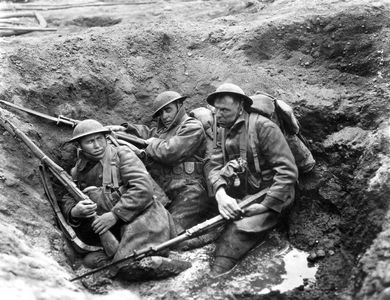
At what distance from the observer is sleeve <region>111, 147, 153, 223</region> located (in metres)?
7.47

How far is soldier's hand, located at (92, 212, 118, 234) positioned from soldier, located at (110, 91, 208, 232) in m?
0.97

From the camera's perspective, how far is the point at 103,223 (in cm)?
746

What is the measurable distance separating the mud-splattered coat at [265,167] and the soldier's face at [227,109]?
76 millimetres

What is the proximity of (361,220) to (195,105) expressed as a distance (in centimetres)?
349

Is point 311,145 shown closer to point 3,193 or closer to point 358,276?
point 358,276

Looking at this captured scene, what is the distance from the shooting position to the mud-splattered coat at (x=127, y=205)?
7410 mm

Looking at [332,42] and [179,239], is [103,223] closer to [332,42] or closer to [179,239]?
[179,239]

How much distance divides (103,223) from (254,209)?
1903 mm

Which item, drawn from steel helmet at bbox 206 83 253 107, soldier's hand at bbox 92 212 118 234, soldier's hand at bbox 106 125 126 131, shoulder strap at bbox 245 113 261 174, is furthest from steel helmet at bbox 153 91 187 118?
soldier's hand at bbox 92 212 118 234

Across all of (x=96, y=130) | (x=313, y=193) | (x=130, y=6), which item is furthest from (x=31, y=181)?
(x=130, y=6)

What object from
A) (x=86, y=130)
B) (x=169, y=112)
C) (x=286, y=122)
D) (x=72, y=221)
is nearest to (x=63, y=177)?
(x=72, y=221)

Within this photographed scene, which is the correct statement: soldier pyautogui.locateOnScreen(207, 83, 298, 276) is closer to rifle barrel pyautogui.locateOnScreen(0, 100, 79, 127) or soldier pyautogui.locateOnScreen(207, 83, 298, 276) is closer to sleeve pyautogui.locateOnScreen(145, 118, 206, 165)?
sleeve pyautogui.locateOnScreen(145, 118, 206, 165)

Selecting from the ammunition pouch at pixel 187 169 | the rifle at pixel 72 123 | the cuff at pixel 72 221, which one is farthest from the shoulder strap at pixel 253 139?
the cuff at pixel 72 221

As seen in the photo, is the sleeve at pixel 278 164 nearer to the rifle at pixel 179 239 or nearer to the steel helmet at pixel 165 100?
the rifle at pixel 179 239
